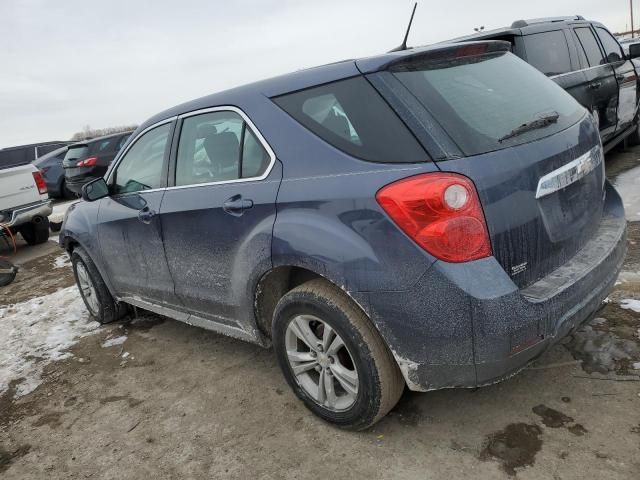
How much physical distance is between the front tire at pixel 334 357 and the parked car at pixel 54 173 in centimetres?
1400

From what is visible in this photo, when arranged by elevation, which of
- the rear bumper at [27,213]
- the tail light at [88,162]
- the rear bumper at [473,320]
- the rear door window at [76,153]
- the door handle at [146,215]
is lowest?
the rear bumper at [473,320]

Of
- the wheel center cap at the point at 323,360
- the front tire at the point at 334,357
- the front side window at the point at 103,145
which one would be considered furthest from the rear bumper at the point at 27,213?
the wheel center cap at the point at 323,360

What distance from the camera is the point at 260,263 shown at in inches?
105

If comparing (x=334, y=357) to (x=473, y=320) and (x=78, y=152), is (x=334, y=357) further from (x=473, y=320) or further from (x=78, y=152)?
(x=78, y=152)

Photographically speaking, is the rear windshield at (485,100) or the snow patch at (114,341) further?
the snow patch at (114,341)

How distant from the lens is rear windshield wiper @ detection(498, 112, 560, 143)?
2.30 metres

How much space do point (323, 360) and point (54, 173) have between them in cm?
1457

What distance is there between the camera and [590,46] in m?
6.35

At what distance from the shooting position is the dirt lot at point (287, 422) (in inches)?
91.2

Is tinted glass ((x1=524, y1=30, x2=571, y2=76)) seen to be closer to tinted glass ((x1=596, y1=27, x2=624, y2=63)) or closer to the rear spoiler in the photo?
tinted glass ((x1=596, y1=27, x2=624, y2=63))

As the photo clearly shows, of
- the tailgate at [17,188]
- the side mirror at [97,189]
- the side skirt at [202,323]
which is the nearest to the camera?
the side skirt at [202,323]

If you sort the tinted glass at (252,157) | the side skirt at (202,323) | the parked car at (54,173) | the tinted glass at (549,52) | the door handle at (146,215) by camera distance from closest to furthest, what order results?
the tinted glass at (252,157) → the side skirt at (202,323) → the door handle at (146,215) → the tinted glass at (549,52) → the parked car at (54,173)

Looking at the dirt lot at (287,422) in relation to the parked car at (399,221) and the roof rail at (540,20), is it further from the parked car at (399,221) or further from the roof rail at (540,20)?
the roof rail at (540,20)

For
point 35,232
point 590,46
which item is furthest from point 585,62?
point 35,232
